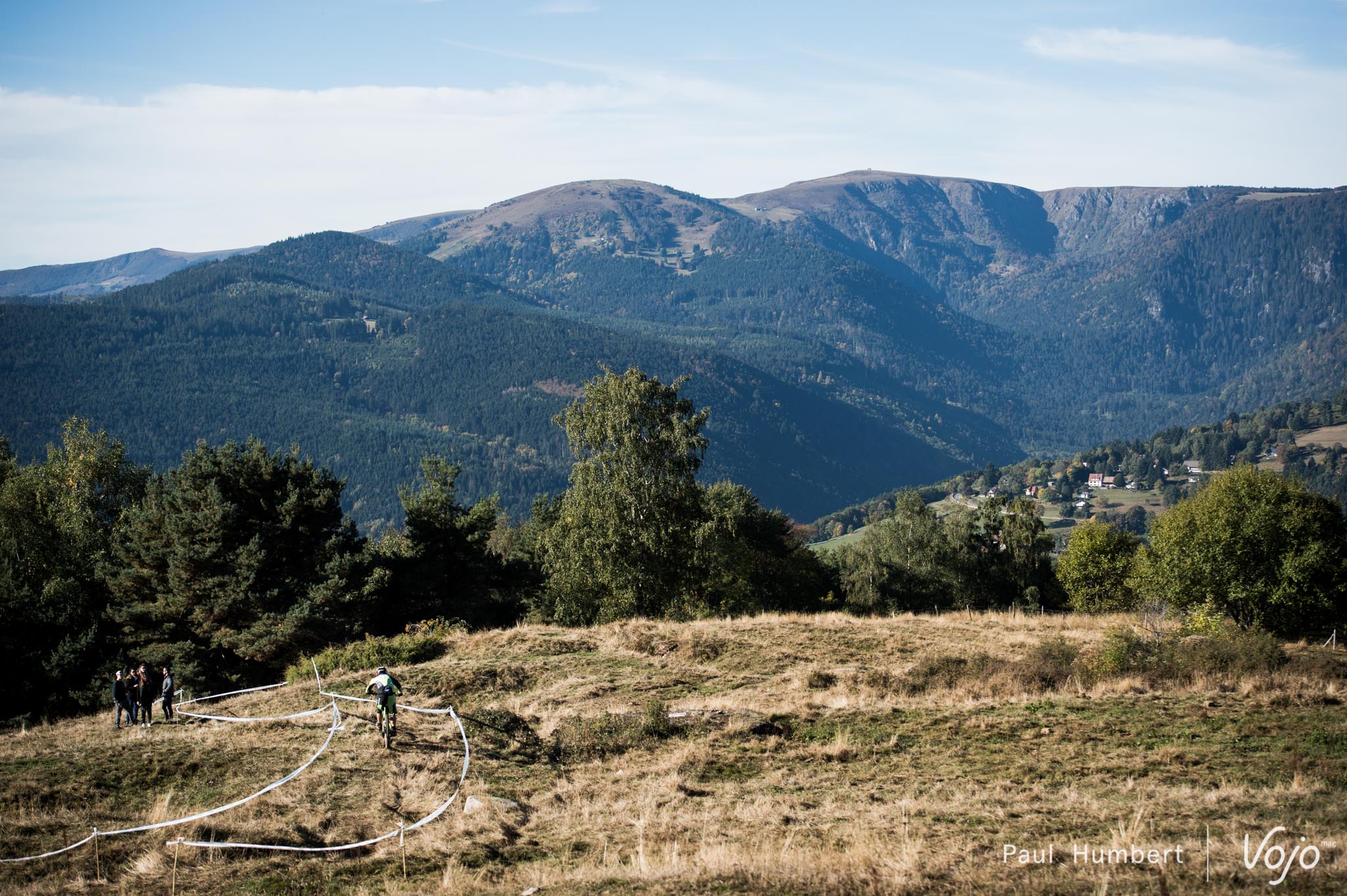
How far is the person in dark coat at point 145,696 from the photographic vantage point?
25.8 meters

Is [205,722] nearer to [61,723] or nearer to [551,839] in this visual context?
[61,723]

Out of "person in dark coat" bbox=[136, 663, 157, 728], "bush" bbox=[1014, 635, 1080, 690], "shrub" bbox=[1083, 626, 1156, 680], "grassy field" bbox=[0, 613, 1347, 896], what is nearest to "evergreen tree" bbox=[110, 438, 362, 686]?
"grassy field" bbox=[0, 613, 1347, 896]

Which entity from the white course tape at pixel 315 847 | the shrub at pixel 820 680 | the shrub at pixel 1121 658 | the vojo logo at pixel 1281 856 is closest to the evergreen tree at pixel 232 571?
the white course tape at pixel 315 847

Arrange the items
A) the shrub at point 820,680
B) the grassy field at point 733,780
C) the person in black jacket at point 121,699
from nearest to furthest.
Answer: the grassy field at point 733,780 → the person in black jacket at point 121,699 → the shrub at point 820,680

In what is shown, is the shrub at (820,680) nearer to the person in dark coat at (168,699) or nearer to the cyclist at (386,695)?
the cyclist at (386,695)

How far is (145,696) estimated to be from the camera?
2586cm

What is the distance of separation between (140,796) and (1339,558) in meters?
48.4

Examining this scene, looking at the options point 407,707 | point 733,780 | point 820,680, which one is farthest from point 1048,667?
point 407,707

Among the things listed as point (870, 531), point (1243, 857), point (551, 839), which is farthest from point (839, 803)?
point (870, 531)

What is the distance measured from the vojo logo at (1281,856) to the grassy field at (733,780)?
0.51 ft

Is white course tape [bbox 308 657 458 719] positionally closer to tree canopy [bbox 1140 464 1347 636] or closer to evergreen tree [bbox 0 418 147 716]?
evergreen tree [bbox 0 418 147 716]

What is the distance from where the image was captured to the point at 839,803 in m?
17.8

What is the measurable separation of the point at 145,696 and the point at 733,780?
18.2 m

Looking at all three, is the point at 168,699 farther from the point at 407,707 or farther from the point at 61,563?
the point at 61,563
